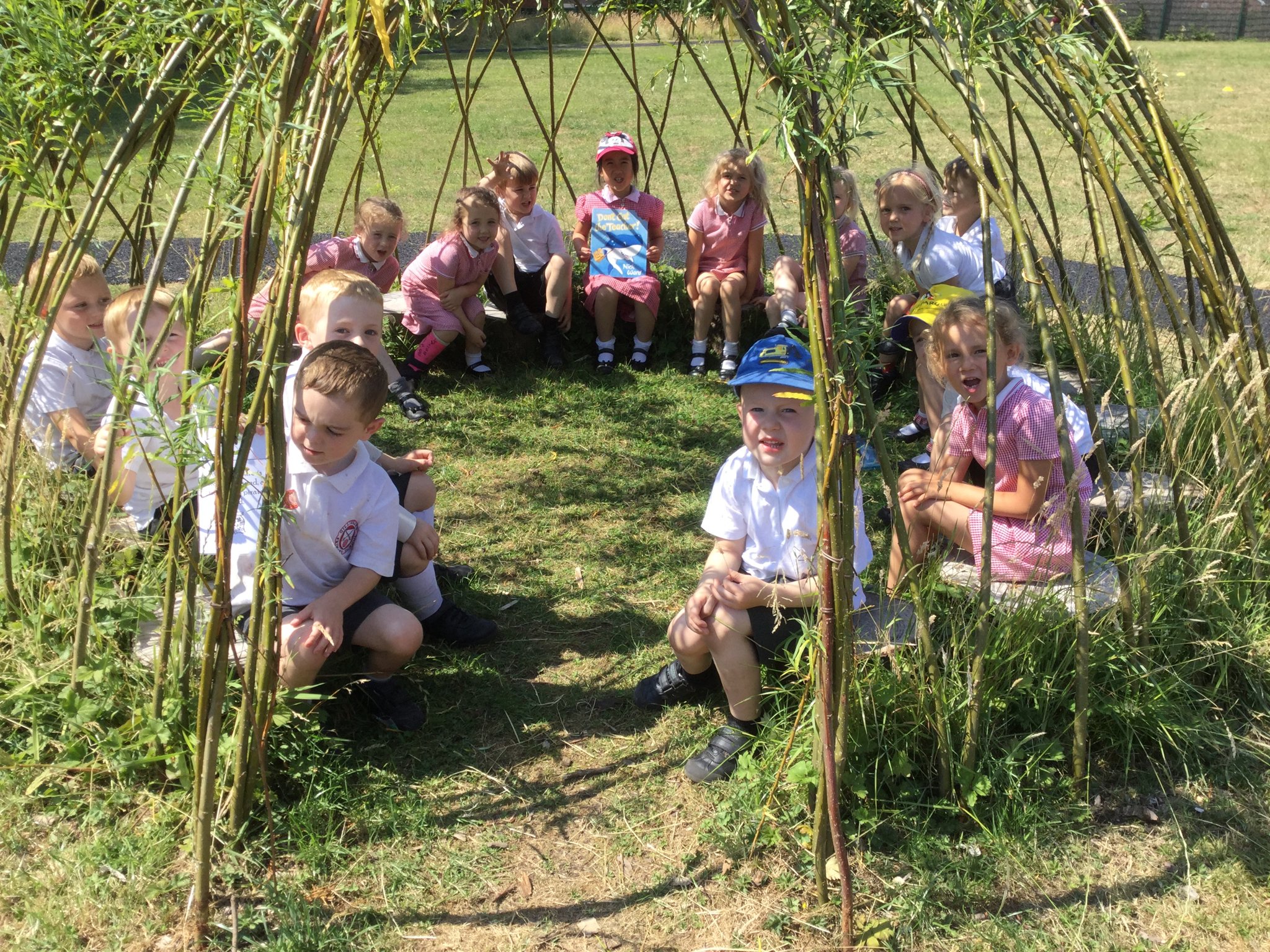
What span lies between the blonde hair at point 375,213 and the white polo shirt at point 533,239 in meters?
0.80

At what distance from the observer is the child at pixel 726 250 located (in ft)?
19.3

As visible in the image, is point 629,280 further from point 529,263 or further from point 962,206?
point 962,206

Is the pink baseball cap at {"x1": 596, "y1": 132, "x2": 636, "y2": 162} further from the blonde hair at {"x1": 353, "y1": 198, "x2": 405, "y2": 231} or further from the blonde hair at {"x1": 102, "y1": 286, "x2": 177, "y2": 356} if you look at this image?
the blonde hair at {"x1": 102, "y1": 286, "x2": 177, "y2": 356}

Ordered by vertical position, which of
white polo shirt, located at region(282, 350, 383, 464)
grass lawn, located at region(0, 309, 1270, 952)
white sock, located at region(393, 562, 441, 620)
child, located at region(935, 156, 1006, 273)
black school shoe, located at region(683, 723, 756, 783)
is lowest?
grass lawn, located at region(0, 309, 1270, 952)

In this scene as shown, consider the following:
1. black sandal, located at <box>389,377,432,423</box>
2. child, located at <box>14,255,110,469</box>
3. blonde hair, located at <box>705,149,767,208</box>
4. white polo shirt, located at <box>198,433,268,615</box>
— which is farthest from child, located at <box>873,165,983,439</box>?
child, located at <box>14,255,110,469</box>

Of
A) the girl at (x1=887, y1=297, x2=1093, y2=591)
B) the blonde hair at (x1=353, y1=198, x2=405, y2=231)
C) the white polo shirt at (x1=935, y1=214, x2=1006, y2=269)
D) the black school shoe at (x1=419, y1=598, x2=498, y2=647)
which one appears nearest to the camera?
the girl at (x1=887, y1=297, x2=1093, y2=591)

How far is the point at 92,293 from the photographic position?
3.83 m

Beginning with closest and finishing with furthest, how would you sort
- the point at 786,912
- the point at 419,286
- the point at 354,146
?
the point at 786,912, the point at 419,286, the point at 354,146

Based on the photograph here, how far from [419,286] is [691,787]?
363cm

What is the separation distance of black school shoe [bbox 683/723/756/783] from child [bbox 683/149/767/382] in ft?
10.3

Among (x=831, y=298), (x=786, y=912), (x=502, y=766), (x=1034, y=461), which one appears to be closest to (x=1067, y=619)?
(x=1034, y=461)

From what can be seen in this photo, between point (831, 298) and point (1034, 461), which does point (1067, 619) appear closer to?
point (1034, 461)

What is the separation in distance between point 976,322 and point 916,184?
187 cm

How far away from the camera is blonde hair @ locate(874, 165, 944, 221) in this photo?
16.3 ft
